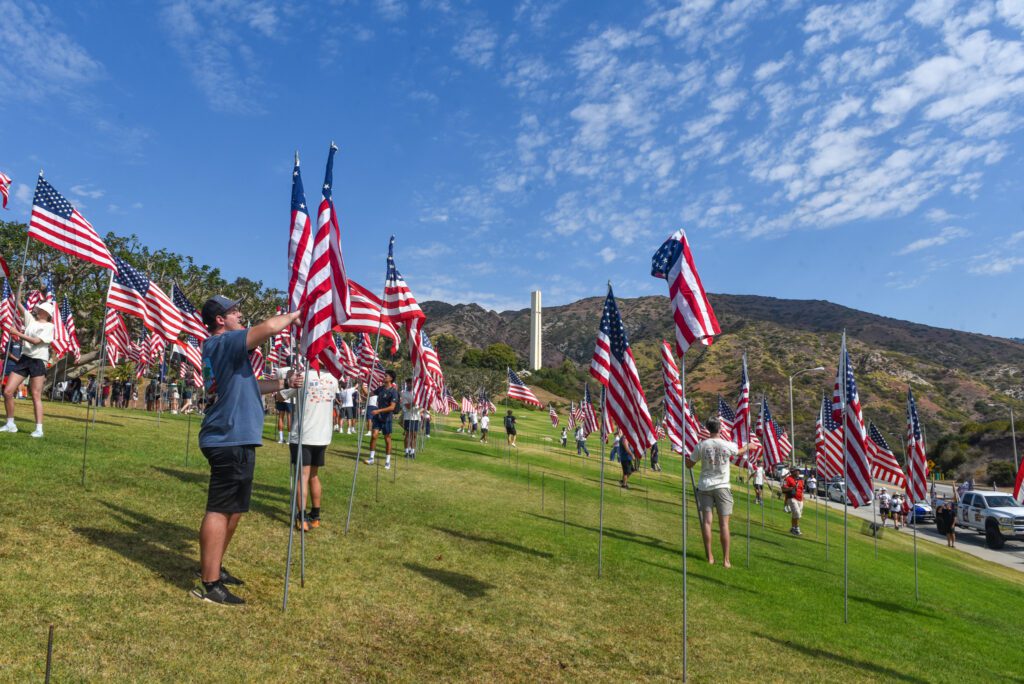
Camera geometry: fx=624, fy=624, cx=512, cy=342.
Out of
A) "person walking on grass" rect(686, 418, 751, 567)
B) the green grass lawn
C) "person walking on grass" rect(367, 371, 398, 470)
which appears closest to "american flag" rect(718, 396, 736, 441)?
the green grass lawn

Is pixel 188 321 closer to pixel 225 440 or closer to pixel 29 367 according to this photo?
pixel 29 367

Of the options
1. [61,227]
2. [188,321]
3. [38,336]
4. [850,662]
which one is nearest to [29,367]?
[38,336]

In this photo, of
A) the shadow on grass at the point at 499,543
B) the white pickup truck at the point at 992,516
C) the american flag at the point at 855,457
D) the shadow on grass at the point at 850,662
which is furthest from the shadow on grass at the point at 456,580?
the white pickup truck at the point at 992,516

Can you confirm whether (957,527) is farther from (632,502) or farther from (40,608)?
(40,608)

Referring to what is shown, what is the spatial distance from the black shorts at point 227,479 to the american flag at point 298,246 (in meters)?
1.87

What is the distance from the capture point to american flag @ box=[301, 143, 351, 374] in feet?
20.8

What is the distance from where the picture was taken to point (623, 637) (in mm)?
6180

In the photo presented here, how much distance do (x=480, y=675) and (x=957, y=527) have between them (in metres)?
39.7

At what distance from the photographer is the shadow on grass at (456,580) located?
22.4 ft

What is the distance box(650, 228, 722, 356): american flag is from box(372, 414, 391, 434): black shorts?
9.19 m

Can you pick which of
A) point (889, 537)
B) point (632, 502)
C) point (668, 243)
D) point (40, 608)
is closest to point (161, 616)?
point (40, 608)

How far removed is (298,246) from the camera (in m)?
6.78

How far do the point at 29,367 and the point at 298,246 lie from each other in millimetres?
6557

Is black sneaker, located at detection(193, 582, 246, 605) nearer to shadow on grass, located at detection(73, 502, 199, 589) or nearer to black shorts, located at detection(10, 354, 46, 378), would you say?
shadow on grass, located at detection(73, 502, 199, 589)
